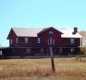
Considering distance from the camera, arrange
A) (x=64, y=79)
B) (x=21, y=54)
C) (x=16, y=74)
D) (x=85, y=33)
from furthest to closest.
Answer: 1. (x=85, y=33)
2. (x=21, y=54)
3. (x=16, y=74)
4. (x=64, y=79)

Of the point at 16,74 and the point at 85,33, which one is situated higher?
the point at 85,33

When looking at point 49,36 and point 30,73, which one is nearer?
point 30,73

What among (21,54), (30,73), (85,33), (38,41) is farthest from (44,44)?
(30,73)

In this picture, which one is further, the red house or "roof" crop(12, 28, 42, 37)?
"roof" crop(12, 28, 42, 37)

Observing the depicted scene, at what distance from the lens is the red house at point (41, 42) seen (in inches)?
3265

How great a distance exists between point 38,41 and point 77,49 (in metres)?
11.3

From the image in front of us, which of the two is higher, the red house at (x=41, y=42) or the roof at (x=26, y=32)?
the roof at (x=26, y=32)

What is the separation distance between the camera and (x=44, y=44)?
84500 millimetres

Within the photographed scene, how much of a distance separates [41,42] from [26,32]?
4846 millimetres

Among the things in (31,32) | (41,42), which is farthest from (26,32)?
(41,42)

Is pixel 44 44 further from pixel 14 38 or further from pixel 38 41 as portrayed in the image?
pixel 14 38

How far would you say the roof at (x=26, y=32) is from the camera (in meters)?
83.5

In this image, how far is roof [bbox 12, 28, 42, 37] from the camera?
3287 inches

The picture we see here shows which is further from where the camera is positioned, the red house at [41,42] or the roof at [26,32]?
the roof at [26,32]
